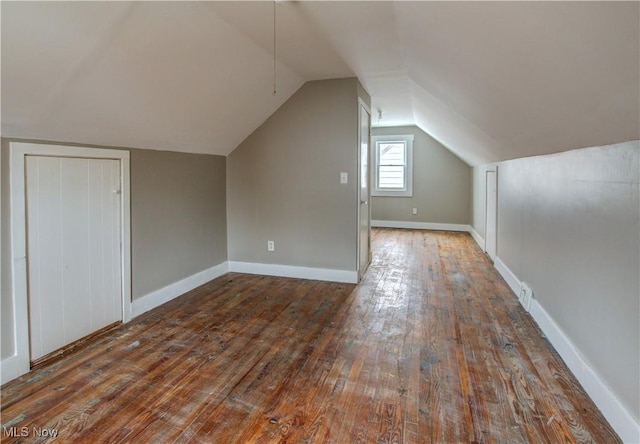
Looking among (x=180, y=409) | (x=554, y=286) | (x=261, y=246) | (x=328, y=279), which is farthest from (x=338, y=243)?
(x=180, y=409)

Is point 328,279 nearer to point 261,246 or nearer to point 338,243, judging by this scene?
point 338,243

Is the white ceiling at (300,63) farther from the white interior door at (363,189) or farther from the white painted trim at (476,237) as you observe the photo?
the white painted trim at (476,237)

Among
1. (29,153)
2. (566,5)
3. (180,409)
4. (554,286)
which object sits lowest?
(180,409)

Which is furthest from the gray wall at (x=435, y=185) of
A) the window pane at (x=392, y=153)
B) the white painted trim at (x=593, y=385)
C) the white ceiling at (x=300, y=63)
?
the white painted trim at (x=593, y=385)

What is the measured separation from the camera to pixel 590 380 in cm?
190

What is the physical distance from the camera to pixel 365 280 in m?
4.05

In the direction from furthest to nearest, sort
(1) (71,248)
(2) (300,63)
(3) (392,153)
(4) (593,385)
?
(3) (392,153) → (2) (300,63) → (1) (71,248) → (4) (593,385)

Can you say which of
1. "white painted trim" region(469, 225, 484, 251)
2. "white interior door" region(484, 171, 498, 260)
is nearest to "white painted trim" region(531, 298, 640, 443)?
"white interior door" region(484, 171, 498, 260)

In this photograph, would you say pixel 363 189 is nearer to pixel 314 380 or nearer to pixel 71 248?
pixel 314 380

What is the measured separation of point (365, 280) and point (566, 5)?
323 centimetres

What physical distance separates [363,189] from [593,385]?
2.78m

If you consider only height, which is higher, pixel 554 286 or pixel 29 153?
pixel 29 153

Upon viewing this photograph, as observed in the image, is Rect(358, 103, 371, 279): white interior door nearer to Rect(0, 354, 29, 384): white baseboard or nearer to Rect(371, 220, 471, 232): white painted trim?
Rect(0, 354, 29, 384): white baseboard

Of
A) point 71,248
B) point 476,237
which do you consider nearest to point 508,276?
point 476,237
